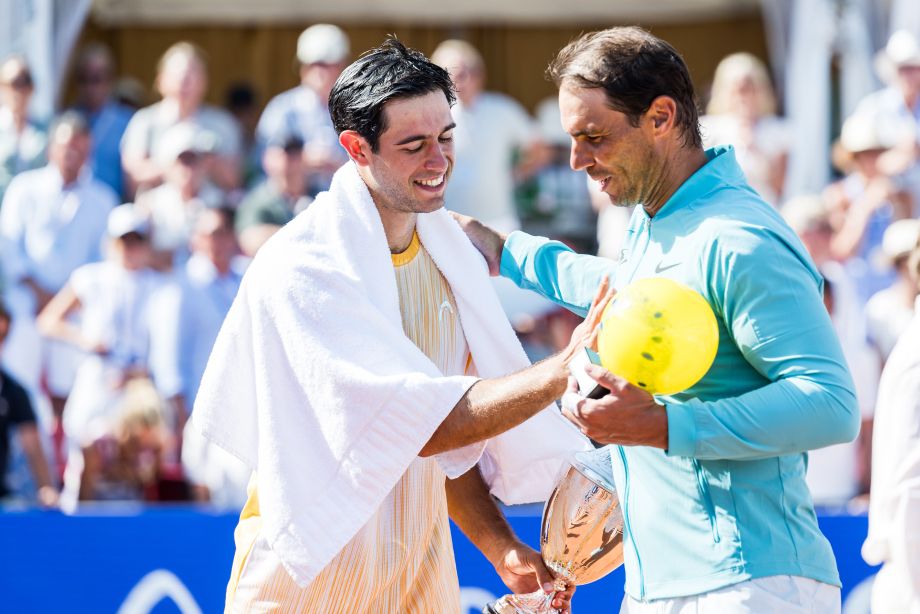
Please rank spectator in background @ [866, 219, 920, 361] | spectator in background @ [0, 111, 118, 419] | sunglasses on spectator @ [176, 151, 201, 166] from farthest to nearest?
spectator in background @ [0, 111, 118, 419]
sunglasses on spectator @ [176, 151, 201, 166]
spectator in background @ [866, 219, 920, 361]

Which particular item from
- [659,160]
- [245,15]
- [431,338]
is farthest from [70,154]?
[659,160]

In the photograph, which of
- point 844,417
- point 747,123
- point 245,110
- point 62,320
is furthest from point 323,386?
point 245,110

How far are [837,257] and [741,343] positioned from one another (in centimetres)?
514

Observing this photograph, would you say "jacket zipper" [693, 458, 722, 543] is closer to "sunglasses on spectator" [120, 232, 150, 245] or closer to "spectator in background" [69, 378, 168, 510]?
"spectator in background" [69, 378, 168, 510]

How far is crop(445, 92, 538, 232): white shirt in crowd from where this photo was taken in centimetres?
849

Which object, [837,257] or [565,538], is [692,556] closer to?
[565,538]

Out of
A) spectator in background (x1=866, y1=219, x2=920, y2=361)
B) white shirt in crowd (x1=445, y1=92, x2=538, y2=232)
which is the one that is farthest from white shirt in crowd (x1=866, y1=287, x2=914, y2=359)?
white shirt in crowd (x1=445, y1=92, x2=538, y2=232)

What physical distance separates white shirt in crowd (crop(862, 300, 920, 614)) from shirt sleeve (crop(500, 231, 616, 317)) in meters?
0.83

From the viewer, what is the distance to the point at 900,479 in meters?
3.70

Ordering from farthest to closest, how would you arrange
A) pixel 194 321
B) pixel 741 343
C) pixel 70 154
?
pixel 70 154 < pixel 194 321 < pixel 741 343

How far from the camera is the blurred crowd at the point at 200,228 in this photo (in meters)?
7.12

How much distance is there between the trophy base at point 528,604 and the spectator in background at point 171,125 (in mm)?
5374

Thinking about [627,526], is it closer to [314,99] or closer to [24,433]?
[24,433]

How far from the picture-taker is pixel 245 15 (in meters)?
11.2
